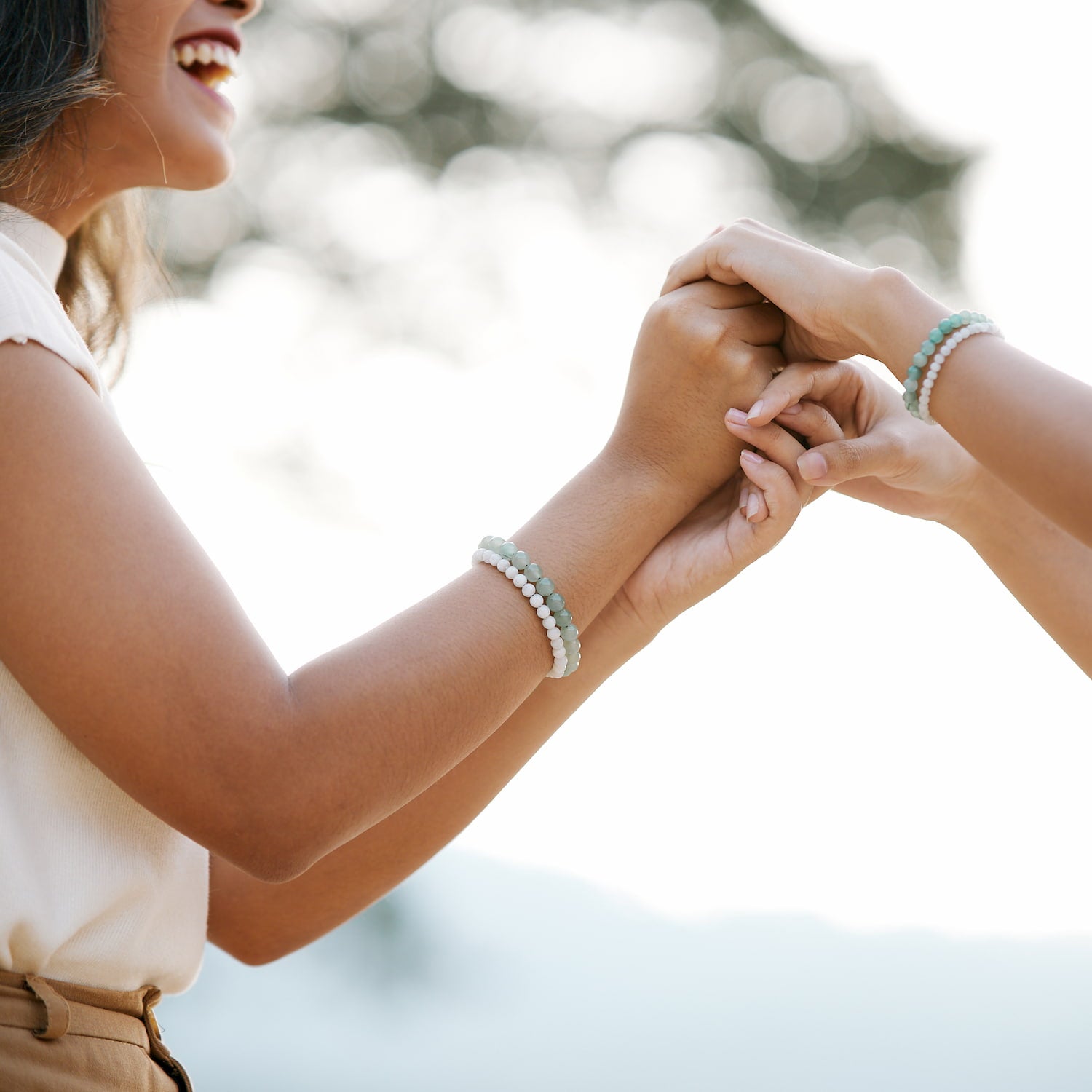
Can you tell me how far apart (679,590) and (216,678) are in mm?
560

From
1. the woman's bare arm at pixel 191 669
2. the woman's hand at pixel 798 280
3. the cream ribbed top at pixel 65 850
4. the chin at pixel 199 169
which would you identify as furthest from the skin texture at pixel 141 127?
the woman's hand at pixel 798 280

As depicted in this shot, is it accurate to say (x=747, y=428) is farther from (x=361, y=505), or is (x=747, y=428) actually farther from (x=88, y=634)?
(x=361, y=505)

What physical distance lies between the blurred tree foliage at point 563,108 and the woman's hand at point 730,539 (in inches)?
99.0

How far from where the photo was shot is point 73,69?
3.45ft

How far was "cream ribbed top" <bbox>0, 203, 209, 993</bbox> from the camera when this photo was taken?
0.84 meters

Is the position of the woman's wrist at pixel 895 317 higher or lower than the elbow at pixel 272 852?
higher

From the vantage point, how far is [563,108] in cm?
359

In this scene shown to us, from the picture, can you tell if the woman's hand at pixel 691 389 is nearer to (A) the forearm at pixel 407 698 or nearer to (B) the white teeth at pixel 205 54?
(A) the forearm at pixel 407 698

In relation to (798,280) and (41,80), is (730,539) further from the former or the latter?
(41,80)

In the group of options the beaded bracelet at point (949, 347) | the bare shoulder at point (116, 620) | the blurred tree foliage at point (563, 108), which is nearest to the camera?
the bare shoulder at point (116, 620)

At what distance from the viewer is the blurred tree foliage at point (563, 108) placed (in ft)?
11.3

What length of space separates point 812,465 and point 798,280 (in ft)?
0.64

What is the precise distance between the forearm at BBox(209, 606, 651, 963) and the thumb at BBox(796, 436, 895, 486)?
0.30 metres

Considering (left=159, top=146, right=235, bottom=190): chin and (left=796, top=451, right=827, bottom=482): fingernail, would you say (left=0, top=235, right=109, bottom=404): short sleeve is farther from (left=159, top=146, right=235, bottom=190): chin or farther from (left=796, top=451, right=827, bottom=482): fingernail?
(left=796, top=451, right=827, bottom=482): fingernail
